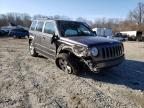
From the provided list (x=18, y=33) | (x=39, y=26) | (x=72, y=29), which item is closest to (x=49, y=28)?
(x=72, y=29)

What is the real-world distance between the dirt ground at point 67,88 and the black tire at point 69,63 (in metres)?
0.21

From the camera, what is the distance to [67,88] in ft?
19.6

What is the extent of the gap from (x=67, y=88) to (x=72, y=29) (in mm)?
2941

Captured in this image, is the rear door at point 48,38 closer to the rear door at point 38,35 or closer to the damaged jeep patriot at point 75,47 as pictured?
the damaged jeep patriot at point 75,47

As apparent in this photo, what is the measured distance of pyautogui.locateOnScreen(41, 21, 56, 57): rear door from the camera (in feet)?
26.6

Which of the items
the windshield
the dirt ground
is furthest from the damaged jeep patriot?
the dirt ground

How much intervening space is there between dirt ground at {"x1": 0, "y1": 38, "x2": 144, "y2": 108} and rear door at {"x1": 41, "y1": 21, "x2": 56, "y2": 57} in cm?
67

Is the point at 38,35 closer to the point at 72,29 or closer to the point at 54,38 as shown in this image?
the point at 54,38

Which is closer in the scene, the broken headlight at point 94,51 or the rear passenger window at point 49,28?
the broken headlight at point 94,51

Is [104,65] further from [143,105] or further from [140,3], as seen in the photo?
[140,3]

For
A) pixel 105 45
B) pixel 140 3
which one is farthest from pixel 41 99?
pixel 140 3

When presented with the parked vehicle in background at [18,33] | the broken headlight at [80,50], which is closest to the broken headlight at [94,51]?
the broken headlight at [80,50]

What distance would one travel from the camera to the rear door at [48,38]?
811cm

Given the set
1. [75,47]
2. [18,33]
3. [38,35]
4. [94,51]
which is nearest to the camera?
[94,51]
